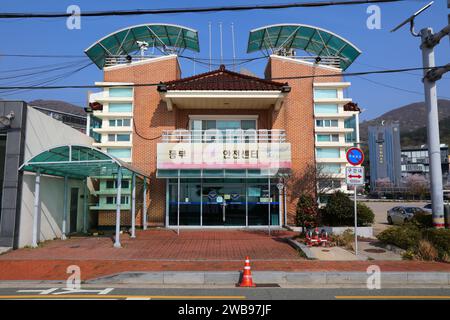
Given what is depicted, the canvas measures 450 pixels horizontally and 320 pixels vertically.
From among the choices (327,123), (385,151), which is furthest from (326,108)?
(385,151)

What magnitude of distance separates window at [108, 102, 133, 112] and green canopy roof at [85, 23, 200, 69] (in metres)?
4.03

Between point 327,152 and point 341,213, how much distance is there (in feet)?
18.0

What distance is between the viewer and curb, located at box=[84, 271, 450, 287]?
343 inches

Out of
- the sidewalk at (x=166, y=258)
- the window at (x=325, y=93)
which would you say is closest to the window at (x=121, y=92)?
the sidewalk at (x=166, y=258)

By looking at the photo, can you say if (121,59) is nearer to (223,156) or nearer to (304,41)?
(223,156)

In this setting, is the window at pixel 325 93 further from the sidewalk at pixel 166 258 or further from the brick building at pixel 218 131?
the sidewalk at pixel 166 258

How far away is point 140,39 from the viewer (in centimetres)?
2323

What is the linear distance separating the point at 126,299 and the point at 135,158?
14023mm

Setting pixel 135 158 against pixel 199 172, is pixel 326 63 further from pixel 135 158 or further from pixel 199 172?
pixel 135 158

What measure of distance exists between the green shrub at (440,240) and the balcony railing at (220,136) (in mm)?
9051

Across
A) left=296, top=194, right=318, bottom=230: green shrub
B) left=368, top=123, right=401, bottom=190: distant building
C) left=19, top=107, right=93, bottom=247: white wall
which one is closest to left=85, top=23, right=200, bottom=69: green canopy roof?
left=19, top=107, right=93, bottom=247: white wall

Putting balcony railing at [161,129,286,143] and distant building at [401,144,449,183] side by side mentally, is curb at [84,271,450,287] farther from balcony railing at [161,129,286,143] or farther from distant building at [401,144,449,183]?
distant building at [401,144,449,183]

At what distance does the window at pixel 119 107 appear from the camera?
20.8 meters

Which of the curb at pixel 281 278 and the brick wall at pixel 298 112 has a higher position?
the brick wall at pixel 298 112
